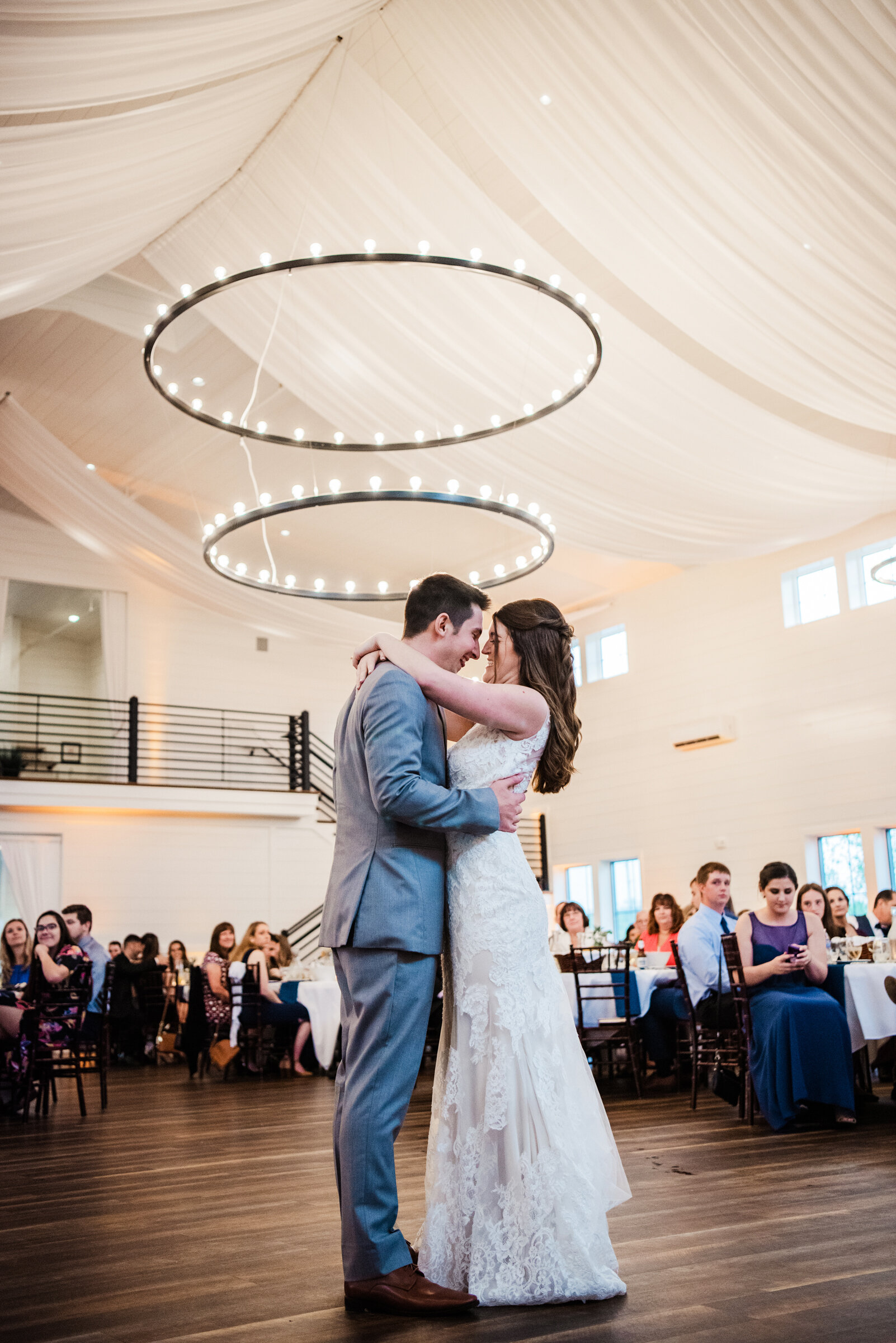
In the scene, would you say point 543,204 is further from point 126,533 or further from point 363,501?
point 126,533

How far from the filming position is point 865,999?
17.9ft

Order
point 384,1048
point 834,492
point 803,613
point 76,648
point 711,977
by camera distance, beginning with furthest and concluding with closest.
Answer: point 76,648, point 803,613, point 834,492, point 711,977, point 384,1048

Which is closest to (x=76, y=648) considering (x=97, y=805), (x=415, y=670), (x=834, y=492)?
(x=97, y=805)

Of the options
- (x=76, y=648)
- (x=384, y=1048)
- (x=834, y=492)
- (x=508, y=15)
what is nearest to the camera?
(x=384, y=1048)

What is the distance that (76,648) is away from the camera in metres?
17.5

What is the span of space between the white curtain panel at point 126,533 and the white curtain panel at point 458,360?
8.33 feet

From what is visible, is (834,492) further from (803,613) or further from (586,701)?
(586,701)

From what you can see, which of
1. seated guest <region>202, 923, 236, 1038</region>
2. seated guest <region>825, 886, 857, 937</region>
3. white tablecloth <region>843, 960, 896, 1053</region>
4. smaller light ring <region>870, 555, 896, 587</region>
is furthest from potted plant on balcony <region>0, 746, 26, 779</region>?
white tablecloth <region>843, 960, 896, 1053</region>

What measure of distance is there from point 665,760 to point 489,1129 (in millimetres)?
12413

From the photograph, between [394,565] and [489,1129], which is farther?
[394,565]

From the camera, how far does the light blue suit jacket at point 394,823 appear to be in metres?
2.41

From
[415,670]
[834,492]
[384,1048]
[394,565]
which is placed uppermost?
[394,565]

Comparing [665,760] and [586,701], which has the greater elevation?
[586,701]

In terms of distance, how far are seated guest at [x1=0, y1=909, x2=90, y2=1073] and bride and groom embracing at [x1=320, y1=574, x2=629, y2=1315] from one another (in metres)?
4.42
